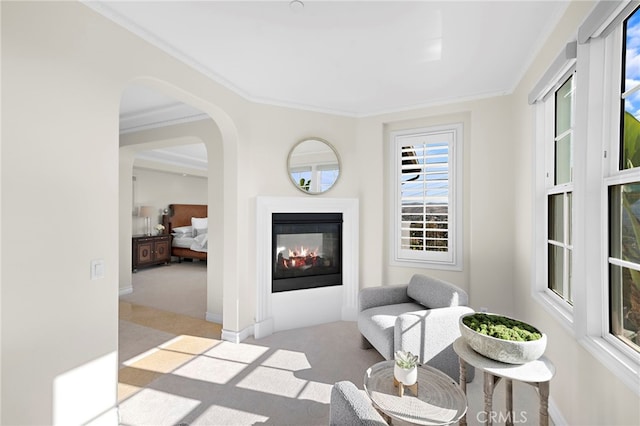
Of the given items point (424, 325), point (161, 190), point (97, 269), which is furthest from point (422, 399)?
point (161, 190)

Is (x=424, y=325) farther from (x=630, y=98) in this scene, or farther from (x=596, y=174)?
(x=630, y=98)

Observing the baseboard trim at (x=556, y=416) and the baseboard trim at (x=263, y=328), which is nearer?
the baseboard trim at (x=556, y=416)

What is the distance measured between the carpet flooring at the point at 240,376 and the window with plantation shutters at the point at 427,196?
4.11ft

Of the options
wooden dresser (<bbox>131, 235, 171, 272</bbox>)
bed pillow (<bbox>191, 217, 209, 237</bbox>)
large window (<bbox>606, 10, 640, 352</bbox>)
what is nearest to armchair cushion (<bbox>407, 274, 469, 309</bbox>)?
large window (<bbox>606, 10, 640, 352</bbox>)

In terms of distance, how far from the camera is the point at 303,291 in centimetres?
345

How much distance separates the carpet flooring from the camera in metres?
1.94

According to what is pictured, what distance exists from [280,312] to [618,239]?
2.89m

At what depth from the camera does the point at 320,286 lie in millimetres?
3545

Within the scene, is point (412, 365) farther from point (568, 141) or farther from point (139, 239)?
point (139, 239)

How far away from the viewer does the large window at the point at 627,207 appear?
126 cm

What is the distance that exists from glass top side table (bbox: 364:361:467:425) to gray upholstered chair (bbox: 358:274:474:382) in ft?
1.68

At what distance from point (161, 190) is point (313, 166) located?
581cm

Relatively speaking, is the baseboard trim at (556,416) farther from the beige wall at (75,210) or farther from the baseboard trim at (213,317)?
the baseboard trim at (213,317)

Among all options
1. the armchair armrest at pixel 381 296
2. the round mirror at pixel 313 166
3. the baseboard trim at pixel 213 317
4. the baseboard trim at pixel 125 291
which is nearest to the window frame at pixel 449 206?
the armchair armrest at pixel 381 296
